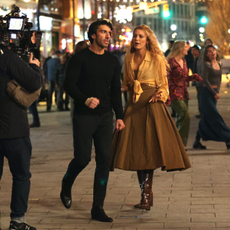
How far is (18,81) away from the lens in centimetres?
483

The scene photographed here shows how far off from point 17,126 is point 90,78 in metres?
0.92

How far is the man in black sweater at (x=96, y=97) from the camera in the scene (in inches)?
213

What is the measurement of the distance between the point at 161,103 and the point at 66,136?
6108 millimetres

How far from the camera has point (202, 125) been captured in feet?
32.4

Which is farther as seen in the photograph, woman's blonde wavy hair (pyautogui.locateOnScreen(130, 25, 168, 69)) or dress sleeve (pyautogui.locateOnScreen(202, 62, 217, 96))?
dress sleeve (pyautogui.locateOnScreen(202, 62, 217, 96))

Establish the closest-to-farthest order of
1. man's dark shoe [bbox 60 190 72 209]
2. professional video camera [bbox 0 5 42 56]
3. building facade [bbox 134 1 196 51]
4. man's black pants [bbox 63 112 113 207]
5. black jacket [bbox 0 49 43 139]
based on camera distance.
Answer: black jacket [bbox 0 49 43 139]
professional video camera [bbox 0 5 42 56]
man's black pants [bbox 63 112 113 207]
man's dark shoe [bbox 60 190 72 209]
building facade [bbox 134 1 196 51]

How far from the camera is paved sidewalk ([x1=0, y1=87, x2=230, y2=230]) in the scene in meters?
5.38

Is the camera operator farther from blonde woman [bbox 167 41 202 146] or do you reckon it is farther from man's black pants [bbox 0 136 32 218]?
blonde woman [bbox 167 41 202 146]

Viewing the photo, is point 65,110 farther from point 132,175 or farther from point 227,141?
point 132,175

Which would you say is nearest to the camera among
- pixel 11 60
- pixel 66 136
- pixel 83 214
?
pixel 11 60

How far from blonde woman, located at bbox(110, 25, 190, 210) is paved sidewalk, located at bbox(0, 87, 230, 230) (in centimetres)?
35

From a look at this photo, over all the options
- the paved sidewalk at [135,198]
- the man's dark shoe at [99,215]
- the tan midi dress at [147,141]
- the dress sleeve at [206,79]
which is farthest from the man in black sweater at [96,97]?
the dress sleeve at [206,79]

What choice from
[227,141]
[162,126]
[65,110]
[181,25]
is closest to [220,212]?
[162,126]

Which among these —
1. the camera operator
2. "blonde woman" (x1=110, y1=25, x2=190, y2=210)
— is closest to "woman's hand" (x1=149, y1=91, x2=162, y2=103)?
"blonde woman" (x1=110, y1=25, x2=190, y2=210)
